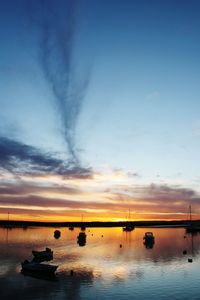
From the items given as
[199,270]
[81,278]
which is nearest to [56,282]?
[81,278]

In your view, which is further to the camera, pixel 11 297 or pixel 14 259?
pixel 14 259

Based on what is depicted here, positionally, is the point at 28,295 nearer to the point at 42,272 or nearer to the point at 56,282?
the point at 56,282

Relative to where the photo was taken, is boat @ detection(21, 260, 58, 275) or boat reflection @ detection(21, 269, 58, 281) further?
boat @ detection(21, 260, 58, 275)

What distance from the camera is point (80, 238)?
163 m

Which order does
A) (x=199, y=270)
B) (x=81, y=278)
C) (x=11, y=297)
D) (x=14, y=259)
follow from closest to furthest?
(x=11, y=297), (x=81, y=278), (x=199, y=270), (x=14, y=259)

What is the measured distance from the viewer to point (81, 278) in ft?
225

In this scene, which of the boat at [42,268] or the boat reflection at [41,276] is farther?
the boat at [42,268]

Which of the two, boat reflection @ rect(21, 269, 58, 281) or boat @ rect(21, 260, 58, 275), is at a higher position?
boat @ rect(21, 260, 58, 275)

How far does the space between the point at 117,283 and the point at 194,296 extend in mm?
15433

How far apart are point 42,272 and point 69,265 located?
57.3ft

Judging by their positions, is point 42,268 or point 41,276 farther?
point 42,268

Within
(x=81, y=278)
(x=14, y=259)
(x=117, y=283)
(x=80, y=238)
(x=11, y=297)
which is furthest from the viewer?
(x=80, y=238)

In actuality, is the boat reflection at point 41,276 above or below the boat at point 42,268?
below

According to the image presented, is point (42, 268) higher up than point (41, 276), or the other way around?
point (42, 268)
